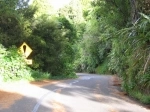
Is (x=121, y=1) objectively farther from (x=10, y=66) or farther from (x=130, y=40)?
(x=10, y=66)

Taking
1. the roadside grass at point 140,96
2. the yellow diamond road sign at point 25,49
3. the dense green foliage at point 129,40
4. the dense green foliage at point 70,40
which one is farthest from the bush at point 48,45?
the roadside grass at point 140,96

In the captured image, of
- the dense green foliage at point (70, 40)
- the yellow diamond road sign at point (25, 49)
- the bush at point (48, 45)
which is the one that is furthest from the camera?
the bush at point (48, 45)

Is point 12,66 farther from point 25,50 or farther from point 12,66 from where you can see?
point 25,50

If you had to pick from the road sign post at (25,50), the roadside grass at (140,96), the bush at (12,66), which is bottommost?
the roadside grass at (140,96)

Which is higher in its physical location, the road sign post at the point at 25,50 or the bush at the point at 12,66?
the road sign post at the point at 25,50

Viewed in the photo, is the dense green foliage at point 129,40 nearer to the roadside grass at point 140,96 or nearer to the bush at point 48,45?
the roadside grass at point 140,96

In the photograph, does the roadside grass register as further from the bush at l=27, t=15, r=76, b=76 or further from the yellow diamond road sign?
the bush at l=27, t=15, r=76, b=76

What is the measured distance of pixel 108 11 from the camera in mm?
25891

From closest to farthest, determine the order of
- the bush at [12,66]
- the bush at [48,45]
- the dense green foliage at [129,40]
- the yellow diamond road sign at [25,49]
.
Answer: the dense green foliage at [129,40] < the bush at [12,66] < the yellow diamond road sign at [25,49] < the bush at [48,45]

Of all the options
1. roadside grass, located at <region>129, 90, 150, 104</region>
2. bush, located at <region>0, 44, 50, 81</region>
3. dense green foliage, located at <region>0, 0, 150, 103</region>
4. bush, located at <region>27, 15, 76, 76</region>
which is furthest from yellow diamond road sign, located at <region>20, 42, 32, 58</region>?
roadside grass, located at <region>129, 90, 150, 104</region>

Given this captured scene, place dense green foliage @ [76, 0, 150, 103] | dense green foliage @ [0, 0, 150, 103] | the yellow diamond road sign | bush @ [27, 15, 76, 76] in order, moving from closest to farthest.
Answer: dense green foliage @ [76, 0, 150, 103]
dense green foliage @ [0, 0, 150, 103]
the yellow diamond road sign
bush @ [27, 15, 76, 76]

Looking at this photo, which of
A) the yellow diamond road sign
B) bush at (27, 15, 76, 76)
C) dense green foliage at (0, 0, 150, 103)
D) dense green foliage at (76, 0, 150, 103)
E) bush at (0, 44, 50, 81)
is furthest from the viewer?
bush at (27, 15, 76, 76)

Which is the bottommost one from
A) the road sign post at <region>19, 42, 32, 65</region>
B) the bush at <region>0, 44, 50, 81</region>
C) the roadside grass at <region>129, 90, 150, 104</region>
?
the roadside grass at <region>129, 90, 150, 104</region>

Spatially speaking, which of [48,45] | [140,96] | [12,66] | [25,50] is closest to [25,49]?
[25,50]
